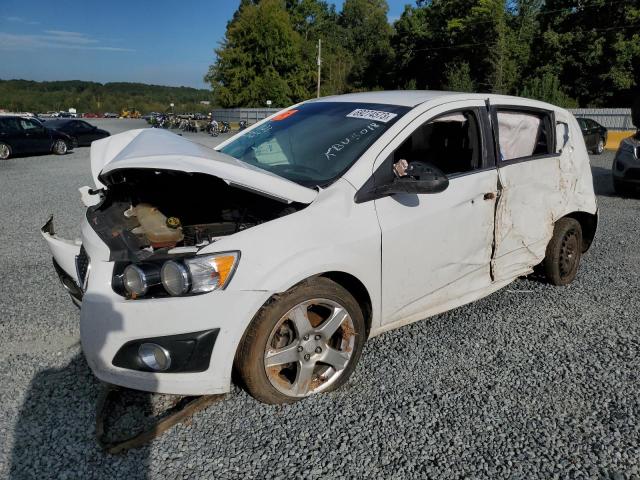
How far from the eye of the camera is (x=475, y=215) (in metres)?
3.46

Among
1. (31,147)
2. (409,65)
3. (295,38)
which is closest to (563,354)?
(31,147)

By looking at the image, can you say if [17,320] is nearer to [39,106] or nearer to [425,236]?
[425,236]

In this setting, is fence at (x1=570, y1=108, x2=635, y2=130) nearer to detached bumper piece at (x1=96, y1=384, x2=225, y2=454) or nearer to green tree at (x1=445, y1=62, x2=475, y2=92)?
green tree at (x1=445, y1=62, x2=475, y2=92)

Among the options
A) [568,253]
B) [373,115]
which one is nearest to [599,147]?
[568,253]

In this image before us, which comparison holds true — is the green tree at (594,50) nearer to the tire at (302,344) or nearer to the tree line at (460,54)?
the tree line at (460,54)

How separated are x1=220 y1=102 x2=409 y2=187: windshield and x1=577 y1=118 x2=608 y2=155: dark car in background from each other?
1654 centimetres

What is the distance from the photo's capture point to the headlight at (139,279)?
2432 mm

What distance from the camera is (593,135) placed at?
18.0 meters

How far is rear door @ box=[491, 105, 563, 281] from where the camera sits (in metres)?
3.73

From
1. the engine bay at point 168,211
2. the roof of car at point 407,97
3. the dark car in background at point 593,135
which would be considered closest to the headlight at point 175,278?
the engine bay at point 168,211

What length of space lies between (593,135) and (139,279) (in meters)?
19.1

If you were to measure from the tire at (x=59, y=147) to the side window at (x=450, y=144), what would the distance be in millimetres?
18003

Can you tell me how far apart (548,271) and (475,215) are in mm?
1481

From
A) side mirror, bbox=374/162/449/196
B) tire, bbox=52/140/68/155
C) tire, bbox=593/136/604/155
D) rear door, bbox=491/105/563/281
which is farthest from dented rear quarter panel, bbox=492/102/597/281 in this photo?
tire, bbox=52/140/68/155
